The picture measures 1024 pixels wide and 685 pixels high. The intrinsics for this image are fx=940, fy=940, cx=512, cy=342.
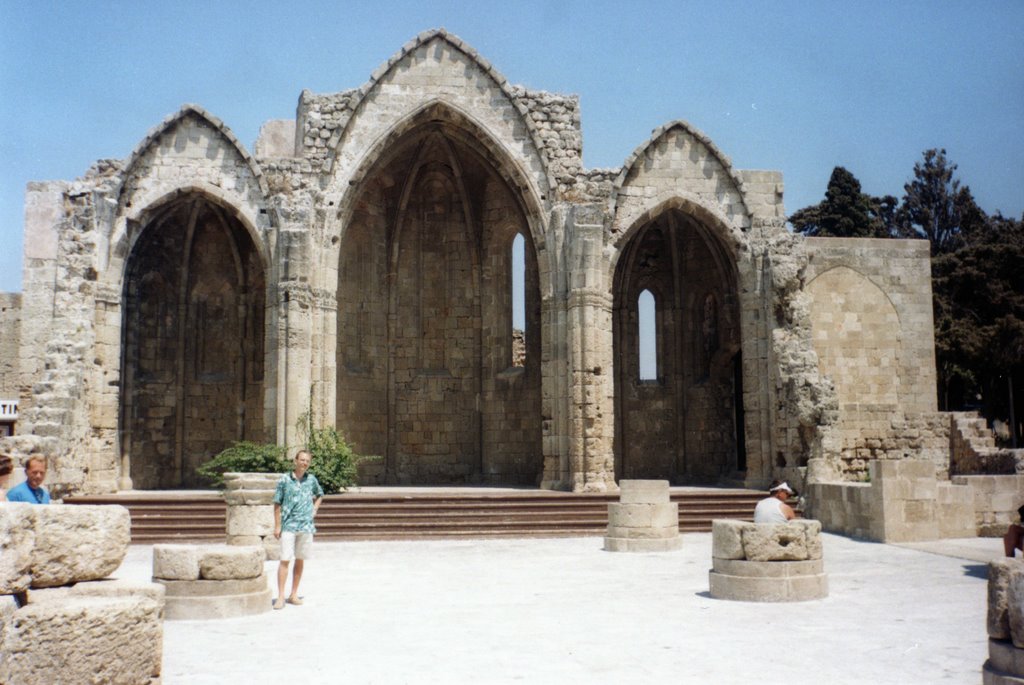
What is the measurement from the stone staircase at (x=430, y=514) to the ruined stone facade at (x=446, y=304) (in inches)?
48.0

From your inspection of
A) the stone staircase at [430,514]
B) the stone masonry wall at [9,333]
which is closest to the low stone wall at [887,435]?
the stone staircase at [430,514]

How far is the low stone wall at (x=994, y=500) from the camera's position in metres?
14.1

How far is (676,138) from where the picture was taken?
747 inches

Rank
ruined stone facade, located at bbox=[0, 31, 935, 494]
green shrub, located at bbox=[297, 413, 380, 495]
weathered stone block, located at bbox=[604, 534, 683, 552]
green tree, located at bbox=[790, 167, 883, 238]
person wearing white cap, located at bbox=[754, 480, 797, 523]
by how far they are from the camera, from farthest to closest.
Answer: green tree, located at bbox=[790, 167, 883, 238], ruined stone facade, located at bbox=[0, 31, 935, 494], green shrub, located at bbox=[297, 413, 380, 495], weathered stone block, located at bbox=[604, 534, 683, 552], person wearing white cap, located at bbox=[754, 480, 797, 523]

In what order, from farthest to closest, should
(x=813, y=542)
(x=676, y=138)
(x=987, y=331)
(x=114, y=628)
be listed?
(x=987, y=331) < (x=676, y=138) < (x=813, y=542) < (x=114, y=628)

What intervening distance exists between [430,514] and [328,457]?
239 centimetres

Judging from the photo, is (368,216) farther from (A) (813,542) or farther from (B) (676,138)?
(A) (813,542)

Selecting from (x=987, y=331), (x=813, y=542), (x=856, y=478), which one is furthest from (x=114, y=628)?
(x=987, y=331)

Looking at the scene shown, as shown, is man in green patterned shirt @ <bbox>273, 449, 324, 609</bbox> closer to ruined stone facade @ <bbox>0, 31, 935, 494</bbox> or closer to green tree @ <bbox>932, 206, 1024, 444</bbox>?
ruined stone facade @ <bbox>0, 31, 935, 494</bbox>

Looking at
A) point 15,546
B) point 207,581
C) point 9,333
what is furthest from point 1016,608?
point 9,333

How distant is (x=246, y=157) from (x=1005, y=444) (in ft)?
94.3

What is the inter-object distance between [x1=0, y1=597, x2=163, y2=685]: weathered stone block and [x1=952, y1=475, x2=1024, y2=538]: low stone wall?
41.7 feet

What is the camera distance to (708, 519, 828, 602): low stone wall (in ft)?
28.6

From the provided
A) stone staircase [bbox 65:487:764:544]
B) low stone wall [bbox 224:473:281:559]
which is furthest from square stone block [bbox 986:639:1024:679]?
stone staircase [bbox 65:487:764:544]
